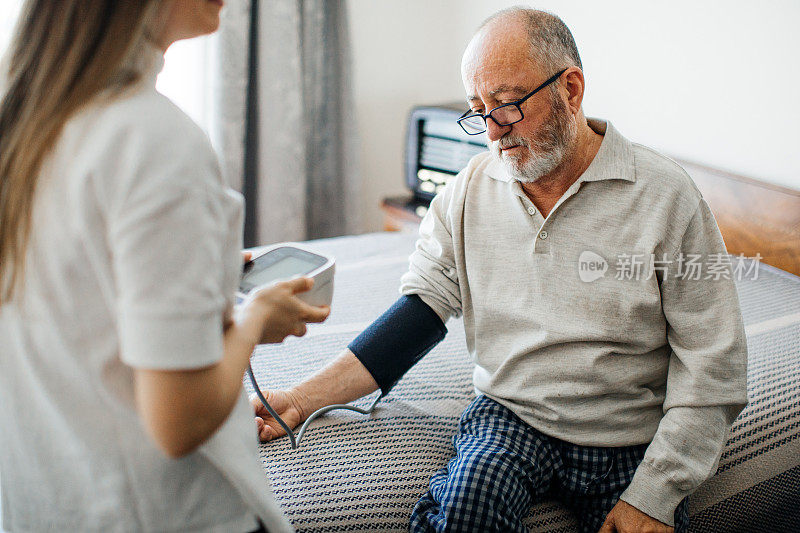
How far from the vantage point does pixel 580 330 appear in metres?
1.19

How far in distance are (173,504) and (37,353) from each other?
0.67 ft

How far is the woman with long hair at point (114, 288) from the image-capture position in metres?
0.60

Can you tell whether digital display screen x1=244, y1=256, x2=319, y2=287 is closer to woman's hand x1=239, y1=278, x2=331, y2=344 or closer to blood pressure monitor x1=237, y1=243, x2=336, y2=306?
blood pressure monitor x1=237, y1=243, x2=336, y2=306

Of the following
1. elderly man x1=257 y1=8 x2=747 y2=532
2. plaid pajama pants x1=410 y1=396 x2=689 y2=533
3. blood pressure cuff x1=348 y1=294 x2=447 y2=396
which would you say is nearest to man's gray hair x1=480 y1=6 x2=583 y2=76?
elderly man x1=257 y1=8 x2=747 y2=532

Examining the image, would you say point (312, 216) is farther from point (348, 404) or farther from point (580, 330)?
point (580, 330)

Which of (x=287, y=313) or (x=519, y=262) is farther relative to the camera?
(x=519, y=262)

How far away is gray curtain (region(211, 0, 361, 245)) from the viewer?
2604 mm

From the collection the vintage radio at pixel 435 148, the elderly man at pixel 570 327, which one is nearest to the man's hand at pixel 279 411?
the elderly man at pixel 570 327

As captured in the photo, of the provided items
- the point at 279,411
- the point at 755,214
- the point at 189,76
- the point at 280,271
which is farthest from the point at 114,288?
the point at 189,76

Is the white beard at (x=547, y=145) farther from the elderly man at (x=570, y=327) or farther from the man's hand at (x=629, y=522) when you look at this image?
the man's hand at (x=629, y=522)

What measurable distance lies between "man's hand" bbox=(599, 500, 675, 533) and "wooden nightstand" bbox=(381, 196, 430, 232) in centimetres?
162

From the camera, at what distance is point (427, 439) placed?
130 cm

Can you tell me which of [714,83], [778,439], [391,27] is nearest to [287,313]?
[778,439]

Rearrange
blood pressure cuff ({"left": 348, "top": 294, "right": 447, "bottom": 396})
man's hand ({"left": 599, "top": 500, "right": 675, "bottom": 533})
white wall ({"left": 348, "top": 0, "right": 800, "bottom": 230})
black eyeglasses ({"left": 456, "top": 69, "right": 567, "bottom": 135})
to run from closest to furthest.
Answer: man's hand ({"left": 599, "top": 500, "right": 675, "bottom": 533}) < black eyeglasses ({"left": 456, "top": 69, "right": 567, "bottom": 135}) < blood pressure cuff ({"left": 348, "top": 294, "right": 447, "bottom": 396}) < white wall ({"left": 348, "top": 0, "right": 800, "bottom": 230})
